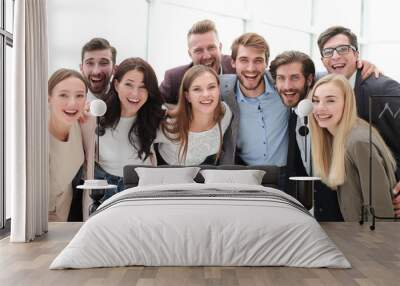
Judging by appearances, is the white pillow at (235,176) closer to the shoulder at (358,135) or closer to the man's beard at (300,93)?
the man's beard at (300,93)

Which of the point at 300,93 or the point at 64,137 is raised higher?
the point at 300,93

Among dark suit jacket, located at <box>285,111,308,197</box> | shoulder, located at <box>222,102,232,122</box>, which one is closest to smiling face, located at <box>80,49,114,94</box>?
shoulder, located at <box>222,102,232,122</box>

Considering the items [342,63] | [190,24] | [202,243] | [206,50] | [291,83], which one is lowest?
[202,243]

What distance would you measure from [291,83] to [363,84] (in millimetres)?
941

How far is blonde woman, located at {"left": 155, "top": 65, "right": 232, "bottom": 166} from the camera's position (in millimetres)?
7660

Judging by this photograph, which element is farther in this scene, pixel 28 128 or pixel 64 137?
pixel 64 137

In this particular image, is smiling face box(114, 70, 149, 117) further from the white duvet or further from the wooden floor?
the white duvet

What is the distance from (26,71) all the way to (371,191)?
4.42 meters

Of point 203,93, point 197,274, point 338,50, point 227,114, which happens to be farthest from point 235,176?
point 197,274

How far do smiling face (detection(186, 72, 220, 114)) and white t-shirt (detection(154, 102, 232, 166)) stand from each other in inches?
10.9

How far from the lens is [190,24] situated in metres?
7.82

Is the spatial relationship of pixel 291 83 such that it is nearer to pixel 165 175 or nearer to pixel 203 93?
pixel 203 93

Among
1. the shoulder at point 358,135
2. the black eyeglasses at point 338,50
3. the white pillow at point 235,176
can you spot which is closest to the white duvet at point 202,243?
the white pillow at point 235,176

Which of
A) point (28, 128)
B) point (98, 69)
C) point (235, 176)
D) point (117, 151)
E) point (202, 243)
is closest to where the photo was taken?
point (202, 243)
